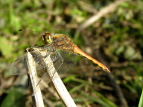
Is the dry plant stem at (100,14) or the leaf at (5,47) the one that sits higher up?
the dry plant stem at (100,14)

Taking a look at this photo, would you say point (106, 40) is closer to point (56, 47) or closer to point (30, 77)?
point (56, 47)

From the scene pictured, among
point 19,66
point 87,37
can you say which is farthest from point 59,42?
point 87,37

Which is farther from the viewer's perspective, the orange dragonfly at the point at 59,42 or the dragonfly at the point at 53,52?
the orange dragonfly at the point at 59,42

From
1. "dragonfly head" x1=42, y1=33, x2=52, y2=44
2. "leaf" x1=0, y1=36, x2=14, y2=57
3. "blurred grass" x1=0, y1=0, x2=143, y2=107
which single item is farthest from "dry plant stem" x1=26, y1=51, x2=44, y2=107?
"leaf" x1=0, y1=36, x2=14, y2=57

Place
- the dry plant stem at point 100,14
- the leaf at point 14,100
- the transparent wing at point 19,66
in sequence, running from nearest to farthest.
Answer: the transparent wing at point 19,66 < the leaf at point 14,100 < the dry plant stem at point 100,14

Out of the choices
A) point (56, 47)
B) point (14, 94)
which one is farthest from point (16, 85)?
point (56, 47)

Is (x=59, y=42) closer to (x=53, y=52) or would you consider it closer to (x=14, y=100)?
(x=53, y=52)

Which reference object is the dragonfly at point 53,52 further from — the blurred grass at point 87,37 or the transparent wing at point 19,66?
the blurred grass at point 87,37

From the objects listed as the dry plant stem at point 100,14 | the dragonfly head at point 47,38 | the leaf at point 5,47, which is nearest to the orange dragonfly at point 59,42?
the dragonfly head at point 47,38
